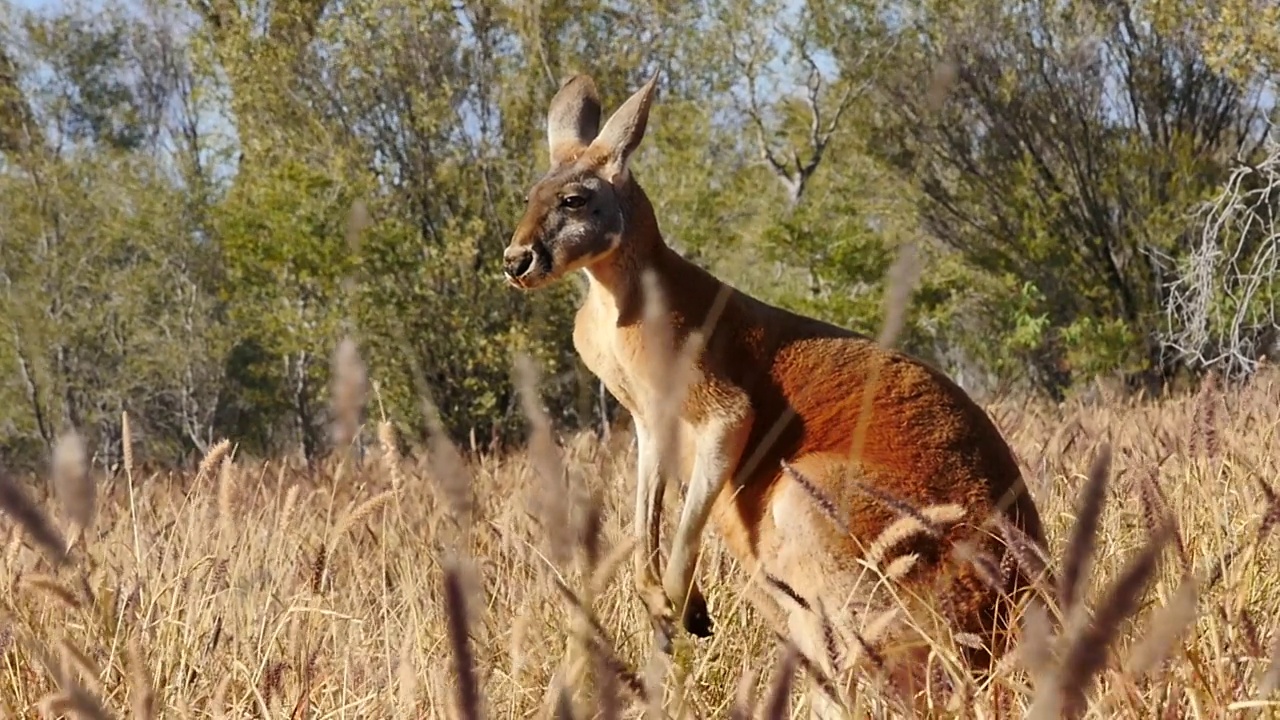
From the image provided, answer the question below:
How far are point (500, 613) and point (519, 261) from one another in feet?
3.43

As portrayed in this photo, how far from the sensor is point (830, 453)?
273 cm

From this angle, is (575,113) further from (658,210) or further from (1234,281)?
(658,210)

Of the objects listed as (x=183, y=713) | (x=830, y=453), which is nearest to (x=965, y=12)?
(x=830, y=453)

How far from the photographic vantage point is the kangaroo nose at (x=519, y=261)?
3326 mm

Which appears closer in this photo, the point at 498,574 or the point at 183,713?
the point at 183,713

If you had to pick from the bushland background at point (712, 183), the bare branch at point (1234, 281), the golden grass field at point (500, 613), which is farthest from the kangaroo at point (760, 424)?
the bushland background at point (712, 183)

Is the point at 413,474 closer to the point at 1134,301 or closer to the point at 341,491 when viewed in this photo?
the point at 341,491

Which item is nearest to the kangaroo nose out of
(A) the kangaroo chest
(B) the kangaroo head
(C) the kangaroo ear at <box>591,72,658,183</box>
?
(B) the kangaroo head

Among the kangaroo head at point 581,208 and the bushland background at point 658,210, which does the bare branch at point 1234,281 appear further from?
the kangaroo head at point 581,208

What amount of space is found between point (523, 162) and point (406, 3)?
2138 millimetres

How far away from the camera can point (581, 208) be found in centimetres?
343

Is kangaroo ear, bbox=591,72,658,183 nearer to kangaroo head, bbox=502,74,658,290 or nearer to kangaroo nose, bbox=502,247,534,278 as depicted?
kangaroo head, bbox=502,74,658,290

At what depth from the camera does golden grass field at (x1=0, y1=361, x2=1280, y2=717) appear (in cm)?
105

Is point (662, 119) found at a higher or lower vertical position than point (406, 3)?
lower
